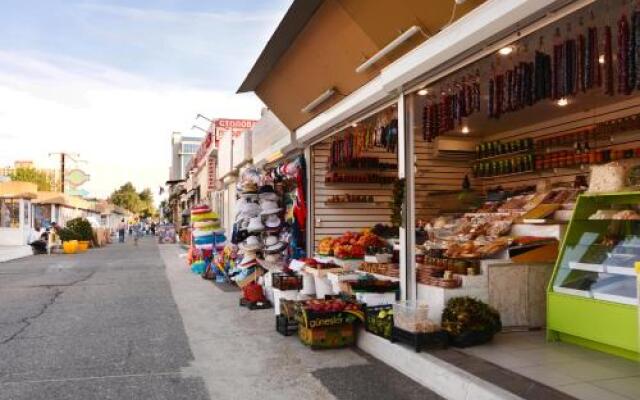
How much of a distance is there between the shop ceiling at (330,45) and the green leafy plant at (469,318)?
3.11 meters

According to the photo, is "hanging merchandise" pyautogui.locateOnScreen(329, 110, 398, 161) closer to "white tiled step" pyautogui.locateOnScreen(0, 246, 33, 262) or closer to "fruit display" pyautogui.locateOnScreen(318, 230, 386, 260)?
"fruit display" pyautogui.locateOnScreen(318, 230, 386, 260)

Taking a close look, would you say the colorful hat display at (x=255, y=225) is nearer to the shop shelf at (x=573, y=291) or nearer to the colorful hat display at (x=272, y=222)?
the colorful hat display at (x=272, y=222)

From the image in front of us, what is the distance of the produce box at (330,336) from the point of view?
22.4 ft

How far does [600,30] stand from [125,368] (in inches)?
256

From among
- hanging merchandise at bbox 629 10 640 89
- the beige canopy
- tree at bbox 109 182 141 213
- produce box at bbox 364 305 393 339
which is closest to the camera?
hanging merchandise at bbox 629 10 640 89

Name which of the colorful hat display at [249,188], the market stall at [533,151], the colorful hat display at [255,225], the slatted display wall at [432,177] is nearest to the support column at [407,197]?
the market stall at [533,151]

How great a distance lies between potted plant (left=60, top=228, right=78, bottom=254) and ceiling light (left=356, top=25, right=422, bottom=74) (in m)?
24.9

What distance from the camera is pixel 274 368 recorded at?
610cm

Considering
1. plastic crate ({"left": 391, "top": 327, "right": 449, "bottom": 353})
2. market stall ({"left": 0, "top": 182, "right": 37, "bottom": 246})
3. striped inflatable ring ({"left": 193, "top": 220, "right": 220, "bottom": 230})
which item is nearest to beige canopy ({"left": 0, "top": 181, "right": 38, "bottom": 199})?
market stall ({"left": 0, "top": 182, "right": 37, "bottom": 246})

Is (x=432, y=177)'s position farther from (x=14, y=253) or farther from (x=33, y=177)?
(x=33, y=177)

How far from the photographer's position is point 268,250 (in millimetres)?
11891

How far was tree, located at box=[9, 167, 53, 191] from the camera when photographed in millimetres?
63231

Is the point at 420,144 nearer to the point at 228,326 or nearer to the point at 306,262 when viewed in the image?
the point at 306,262

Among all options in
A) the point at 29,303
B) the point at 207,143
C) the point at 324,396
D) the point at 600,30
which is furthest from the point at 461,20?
the point at 207,143
